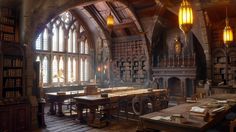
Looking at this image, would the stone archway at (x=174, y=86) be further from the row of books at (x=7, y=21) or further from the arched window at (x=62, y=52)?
the row of books at (x=7, y=21)

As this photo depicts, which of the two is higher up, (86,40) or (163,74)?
(86,40)

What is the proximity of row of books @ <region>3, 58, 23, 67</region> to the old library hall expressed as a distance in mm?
32

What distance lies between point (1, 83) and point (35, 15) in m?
2.28

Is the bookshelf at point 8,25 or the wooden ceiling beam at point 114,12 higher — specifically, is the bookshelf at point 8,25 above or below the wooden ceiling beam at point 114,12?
below

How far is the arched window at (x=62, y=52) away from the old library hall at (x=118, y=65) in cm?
6

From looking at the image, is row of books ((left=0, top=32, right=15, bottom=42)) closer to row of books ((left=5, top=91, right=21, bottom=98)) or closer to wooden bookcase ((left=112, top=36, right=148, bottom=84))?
row of books ((left=5, top=91, right=21, bottom=98))

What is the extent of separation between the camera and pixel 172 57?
12750 mm

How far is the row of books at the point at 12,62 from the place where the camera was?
6293 mm

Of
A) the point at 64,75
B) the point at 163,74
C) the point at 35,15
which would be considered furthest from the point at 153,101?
the point at 64,75

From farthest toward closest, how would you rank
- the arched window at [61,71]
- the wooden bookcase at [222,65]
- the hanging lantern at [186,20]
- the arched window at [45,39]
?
the arched window at [61,71]
the arched window at [45,39]
the wooden bookcase at [222,65]
the hanging lantern at [186,20]

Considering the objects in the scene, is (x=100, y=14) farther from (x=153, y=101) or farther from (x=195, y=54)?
(x=153, y=101)

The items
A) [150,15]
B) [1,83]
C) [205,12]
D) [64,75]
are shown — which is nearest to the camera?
[1,83]

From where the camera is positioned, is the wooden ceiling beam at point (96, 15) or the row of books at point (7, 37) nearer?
the row of books at point (7, 37)

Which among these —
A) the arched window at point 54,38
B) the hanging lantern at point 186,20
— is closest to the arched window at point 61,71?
the arched window at point 54,38
